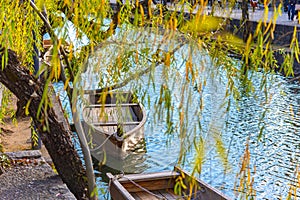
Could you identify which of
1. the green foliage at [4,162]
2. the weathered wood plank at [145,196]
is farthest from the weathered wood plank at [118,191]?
the green foliage at [4,162]

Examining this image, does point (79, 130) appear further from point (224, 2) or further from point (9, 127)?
point (9, 127)

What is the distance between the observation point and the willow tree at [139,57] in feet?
5.79

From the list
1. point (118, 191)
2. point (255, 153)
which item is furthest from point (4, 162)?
point (255, 153)

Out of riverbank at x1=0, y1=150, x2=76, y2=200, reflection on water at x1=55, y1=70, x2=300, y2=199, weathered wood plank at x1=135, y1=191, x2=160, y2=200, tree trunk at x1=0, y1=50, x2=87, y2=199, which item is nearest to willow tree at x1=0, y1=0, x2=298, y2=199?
tree trunk at x1=0, y1=50, x2=87, y2=199

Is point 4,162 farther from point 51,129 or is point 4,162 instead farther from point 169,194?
point 169,194

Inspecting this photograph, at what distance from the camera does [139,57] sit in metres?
2.78

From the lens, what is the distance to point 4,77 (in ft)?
12.6

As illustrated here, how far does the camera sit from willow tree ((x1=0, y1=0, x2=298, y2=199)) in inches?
69.4

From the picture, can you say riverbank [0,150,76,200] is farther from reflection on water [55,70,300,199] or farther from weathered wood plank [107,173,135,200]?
reflection on water [55,70,300,199]

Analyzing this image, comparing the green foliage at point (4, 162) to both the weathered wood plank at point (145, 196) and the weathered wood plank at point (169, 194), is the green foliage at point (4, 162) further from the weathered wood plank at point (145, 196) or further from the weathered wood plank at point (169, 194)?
the weathered wood plank at point (169, 194)

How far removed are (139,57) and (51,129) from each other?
1.34 meters

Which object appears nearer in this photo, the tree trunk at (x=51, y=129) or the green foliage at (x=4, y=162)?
the tree trunk at (x=51, y=129)

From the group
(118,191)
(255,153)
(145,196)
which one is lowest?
(255,153)

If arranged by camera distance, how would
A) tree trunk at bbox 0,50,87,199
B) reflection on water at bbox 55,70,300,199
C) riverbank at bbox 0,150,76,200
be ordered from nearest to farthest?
1. tree trunk at bbox 0,50,87,199
2. riverbank at bbox 0,150,76,200
3. reflection on water at bbox 55,70,300,199
